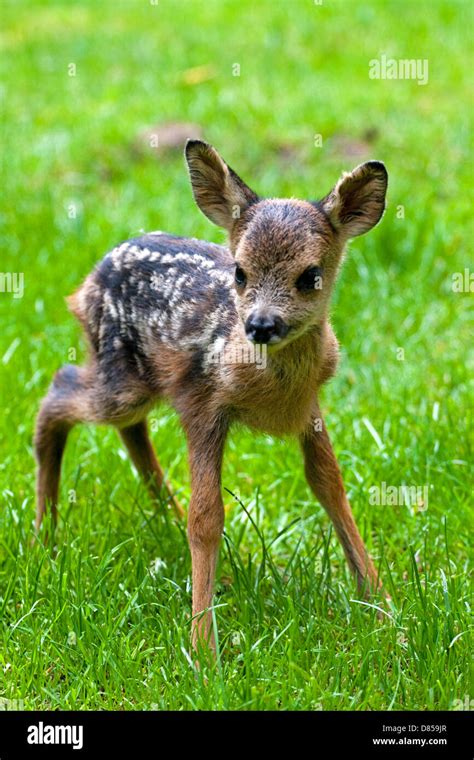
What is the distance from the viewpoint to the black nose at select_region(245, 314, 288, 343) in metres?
3.59

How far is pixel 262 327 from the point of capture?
11.8ft

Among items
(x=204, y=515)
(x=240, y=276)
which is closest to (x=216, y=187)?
(x=240, y=276)

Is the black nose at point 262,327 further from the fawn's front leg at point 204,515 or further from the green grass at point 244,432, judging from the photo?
the green grass at point 244,432

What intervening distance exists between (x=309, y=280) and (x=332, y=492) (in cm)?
102

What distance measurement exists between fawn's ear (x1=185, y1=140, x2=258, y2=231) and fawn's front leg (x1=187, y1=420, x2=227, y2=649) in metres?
0.78

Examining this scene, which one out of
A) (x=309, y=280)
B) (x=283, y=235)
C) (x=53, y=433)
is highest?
(x=283, y=235)

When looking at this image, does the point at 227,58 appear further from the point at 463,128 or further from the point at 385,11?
the point at 463,128

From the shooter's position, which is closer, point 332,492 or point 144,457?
point 332,492

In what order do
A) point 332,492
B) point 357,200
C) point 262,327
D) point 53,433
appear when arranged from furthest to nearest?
1. point 53,433
2. point 332,492
3. point 357,200
4. point 262,327

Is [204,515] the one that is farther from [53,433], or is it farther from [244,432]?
[53,433]

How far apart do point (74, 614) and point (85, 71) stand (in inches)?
321

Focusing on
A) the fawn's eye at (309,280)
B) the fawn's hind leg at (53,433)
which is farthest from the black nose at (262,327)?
the fawn's hind leg at (53,433)

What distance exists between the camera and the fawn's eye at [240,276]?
3835 mm
